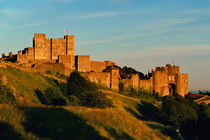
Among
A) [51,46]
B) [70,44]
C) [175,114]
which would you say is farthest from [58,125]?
[70,44]

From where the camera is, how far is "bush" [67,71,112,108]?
1655 inches

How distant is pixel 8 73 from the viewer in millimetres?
41531

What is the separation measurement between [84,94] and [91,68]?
2548 cm

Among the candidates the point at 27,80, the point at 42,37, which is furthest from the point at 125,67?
the point at 27,80

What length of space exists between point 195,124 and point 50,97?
23793 millimetres

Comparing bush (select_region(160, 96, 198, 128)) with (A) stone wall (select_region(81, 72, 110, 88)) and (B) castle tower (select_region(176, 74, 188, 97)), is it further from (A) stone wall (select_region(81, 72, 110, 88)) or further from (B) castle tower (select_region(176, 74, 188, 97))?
(B) castle tower (select_region(176, 74, 188, 97))

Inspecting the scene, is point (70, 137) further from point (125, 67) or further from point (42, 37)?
point (125, 67)

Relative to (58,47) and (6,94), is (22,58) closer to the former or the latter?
(58,47)

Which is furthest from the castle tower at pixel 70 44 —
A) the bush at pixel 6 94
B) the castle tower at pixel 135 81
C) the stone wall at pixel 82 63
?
the bush at pixel 6 94

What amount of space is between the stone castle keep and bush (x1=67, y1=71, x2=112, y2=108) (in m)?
14.7

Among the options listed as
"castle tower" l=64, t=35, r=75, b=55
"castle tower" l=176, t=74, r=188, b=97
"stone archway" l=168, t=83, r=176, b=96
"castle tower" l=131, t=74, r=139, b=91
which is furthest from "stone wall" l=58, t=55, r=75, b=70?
"castle tower" l=176, t=74, r=188, b=97

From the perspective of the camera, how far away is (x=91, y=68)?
68438mm

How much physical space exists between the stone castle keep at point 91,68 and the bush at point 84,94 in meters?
14.7

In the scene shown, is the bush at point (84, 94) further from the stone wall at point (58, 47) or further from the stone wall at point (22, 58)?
the stone wall at point (58, 47)
